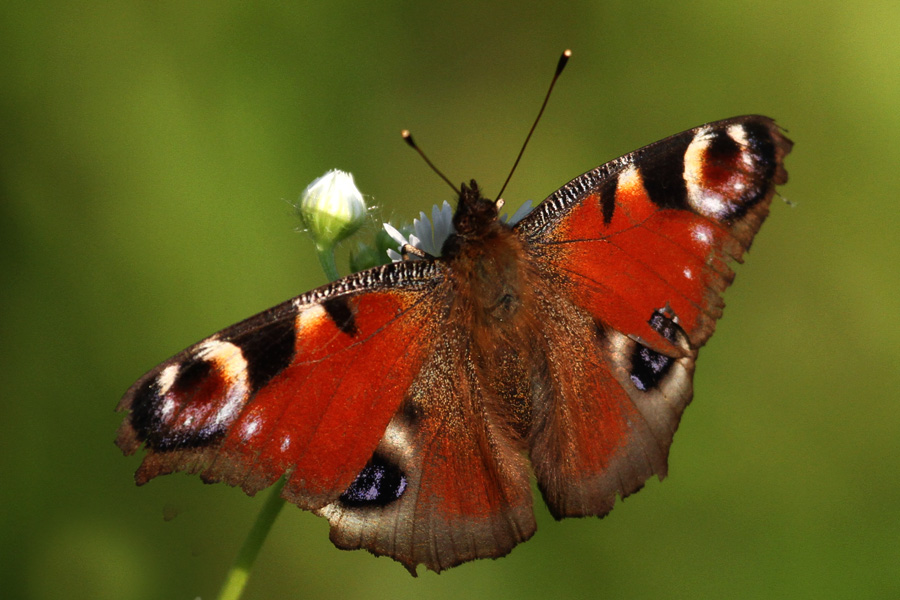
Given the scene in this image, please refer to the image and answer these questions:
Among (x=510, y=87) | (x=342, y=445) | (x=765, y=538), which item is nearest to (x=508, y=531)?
(x=342, y=445)

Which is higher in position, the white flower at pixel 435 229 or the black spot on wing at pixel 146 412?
the black spot on wing at pixel 146 412

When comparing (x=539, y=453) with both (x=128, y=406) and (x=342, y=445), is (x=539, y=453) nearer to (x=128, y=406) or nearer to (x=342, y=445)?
(x=342, y=445)

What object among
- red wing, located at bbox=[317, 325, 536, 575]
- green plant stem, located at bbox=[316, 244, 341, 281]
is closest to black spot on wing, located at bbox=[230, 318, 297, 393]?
red wing, located at bbox=[317, 325, 536, 575]

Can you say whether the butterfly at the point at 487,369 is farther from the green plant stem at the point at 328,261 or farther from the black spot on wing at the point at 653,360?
the green plant stem at the point at 328,261

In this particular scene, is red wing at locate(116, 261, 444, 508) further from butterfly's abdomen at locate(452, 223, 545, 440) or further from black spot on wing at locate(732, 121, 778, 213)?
black spot on wing at locate(732, 121, 778, 213)

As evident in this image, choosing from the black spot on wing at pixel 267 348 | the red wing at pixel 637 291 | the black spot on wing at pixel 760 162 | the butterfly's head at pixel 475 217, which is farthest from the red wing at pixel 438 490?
the black spot on wing at pixel 760 162
